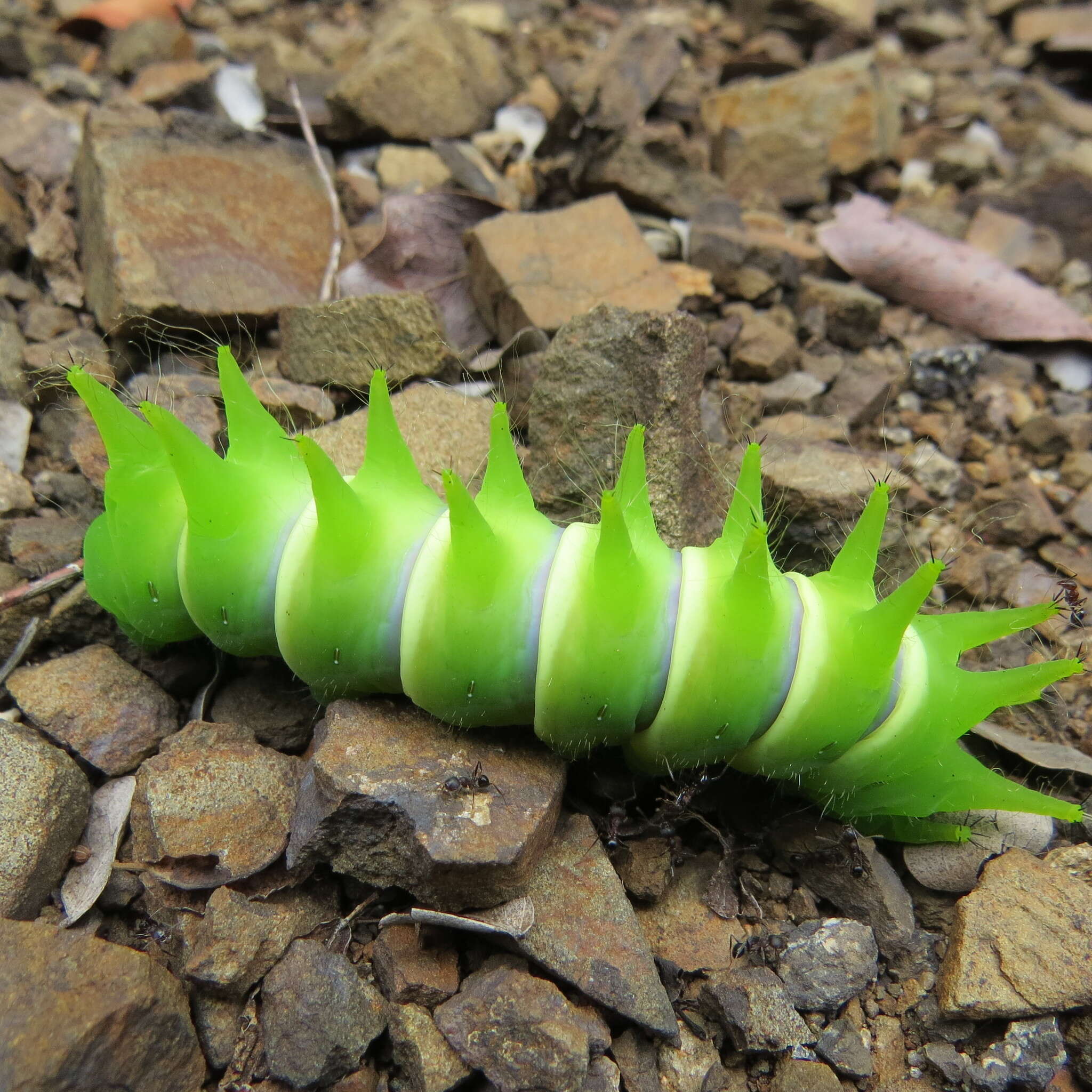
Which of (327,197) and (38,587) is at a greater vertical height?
(327,197)

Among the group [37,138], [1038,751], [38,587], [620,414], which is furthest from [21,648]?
[1038,751]

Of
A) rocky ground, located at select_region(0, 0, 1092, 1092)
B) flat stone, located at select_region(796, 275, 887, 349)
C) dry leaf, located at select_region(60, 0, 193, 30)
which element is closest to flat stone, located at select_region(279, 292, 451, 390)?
rocky ground, located at select_region(0, 0, 1092, 1092)

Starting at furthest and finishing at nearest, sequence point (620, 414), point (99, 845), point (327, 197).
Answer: point (327, 197)
point (620, 414)
point (99, 845)

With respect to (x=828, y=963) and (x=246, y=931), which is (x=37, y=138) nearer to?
(x=246, y=931)

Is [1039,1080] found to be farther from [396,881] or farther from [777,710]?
[396,881]

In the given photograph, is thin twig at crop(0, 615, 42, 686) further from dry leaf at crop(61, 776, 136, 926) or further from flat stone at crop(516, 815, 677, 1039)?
flat stone at crop(516, 815, 677, 1039)

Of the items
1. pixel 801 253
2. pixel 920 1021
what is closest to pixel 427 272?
pixel 801 253
